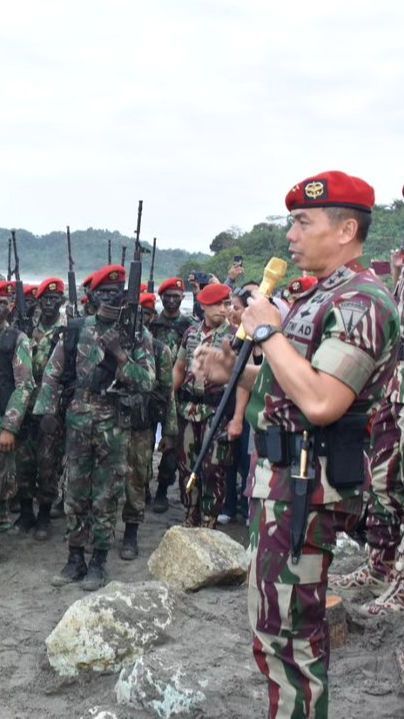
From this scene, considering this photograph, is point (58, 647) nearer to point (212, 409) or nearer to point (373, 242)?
point (212, 409)

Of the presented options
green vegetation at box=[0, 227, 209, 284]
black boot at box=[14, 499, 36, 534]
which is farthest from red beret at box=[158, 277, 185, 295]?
green vegetation at box=[0, 227, 209, 284]

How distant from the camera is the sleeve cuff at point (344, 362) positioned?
256 centimetres

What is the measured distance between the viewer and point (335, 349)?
2586 millimetres

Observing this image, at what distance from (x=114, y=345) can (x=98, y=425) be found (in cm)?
58

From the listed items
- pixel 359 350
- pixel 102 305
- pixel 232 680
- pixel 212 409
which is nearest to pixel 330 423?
pixel 359 350

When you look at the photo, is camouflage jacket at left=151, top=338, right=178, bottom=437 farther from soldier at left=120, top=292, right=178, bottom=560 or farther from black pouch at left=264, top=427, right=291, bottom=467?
black pouch at left=264, top=427, right=291, bottom=467

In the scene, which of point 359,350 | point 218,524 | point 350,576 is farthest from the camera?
point 218,524

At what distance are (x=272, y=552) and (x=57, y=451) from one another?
14.1 feet

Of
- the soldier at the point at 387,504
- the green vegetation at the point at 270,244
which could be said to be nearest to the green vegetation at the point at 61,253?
the green vegetation at the point at 270,244

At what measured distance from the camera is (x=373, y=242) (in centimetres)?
2686

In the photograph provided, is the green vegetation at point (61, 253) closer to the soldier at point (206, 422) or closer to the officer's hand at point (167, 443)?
the officer's hand at point (167, 443)

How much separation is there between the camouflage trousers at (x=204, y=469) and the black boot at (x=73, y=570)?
1.02 metres

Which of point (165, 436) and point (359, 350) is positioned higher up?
point (359, 350)

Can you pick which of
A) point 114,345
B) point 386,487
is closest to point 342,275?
point 386,487
